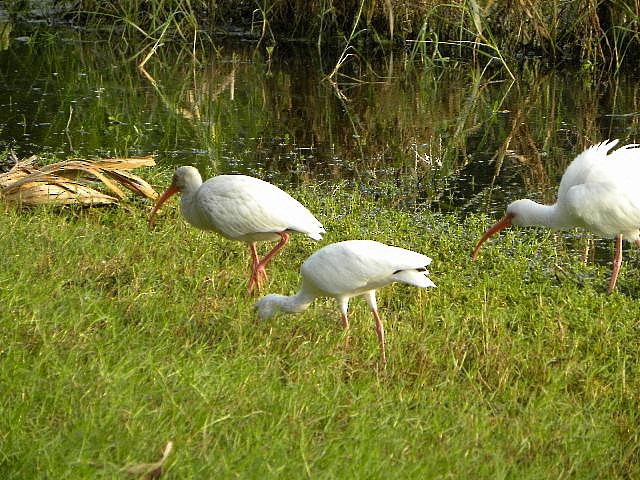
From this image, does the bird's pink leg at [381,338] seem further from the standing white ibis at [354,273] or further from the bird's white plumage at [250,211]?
the bird's white plumage at [250,211]

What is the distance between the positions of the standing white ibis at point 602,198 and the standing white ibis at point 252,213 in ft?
3.91

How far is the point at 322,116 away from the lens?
34.6 feet

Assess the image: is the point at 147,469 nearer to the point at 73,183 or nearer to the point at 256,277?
the point at 256,277

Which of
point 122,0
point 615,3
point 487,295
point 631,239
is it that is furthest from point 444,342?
point 122,0

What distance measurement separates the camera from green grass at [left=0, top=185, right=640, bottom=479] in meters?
3.42

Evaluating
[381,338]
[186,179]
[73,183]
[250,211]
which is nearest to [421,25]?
[73,183]

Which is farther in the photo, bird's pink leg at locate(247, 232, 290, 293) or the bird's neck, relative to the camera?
the bird's neck

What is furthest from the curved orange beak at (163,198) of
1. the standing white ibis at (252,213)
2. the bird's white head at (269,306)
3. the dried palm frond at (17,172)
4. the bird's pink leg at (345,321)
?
the bird's pink leg at (345,321)

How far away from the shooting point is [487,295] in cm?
577

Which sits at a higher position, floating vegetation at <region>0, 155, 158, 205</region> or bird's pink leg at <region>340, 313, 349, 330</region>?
bird's pink leg at <region>340, 313, 349, 330</region>

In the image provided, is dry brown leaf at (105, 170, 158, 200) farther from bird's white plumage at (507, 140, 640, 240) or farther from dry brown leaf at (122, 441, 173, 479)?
dry brown leaf at (122, 441, 173, 479)

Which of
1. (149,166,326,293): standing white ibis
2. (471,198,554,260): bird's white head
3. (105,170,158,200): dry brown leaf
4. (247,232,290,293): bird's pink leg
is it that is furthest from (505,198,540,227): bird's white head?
(105,170,158,200): dry brown leaf

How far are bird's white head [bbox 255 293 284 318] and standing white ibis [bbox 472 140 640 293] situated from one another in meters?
1.72

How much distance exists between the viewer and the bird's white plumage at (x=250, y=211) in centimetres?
554
